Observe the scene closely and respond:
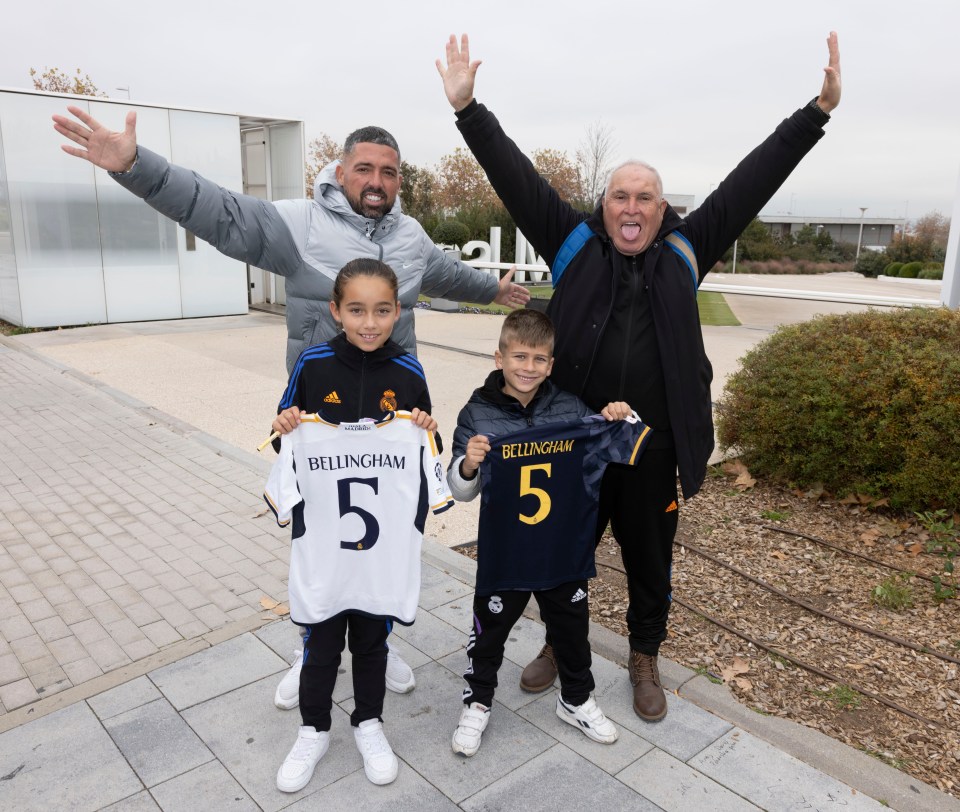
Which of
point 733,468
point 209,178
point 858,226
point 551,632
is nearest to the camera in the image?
point 551,632

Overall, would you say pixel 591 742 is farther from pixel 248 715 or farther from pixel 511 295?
pixel 511 295

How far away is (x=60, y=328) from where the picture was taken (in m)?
13.2

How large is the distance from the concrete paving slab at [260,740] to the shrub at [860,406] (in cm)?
353

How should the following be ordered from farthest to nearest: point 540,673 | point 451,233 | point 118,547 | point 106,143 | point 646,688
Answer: point 451,233 → point 118,547 → point 540,673 → point 646,688 → point 106,143

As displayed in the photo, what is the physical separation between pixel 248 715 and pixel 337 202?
203 centimetres

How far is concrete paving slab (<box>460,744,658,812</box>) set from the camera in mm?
2535

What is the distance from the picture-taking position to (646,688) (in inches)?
121

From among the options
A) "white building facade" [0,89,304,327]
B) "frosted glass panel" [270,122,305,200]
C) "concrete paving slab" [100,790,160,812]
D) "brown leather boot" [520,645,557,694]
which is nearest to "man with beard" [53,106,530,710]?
"brown leather boot" [520,645,557,694]

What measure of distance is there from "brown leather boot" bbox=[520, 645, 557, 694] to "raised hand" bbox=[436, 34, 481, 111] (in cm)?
226

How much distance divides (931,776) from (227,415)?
6684 millimetres

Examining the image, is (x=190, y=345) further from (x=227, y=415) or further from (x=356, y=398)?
(x=356, y=398)

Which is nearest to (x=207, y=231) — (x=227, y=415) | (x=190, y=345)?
(x=227, y=415)

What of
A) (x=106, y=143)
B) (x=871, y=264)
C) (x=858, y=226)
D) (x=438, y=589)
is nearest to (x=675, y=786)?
(x=438, y=589)

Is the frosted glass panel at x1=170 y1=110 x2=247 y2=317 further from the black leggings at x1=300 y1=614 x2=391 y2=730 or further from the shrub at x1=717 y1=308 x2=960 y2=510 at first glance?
the black leggings at x1=300 y1=614 x2=391 y2=730
